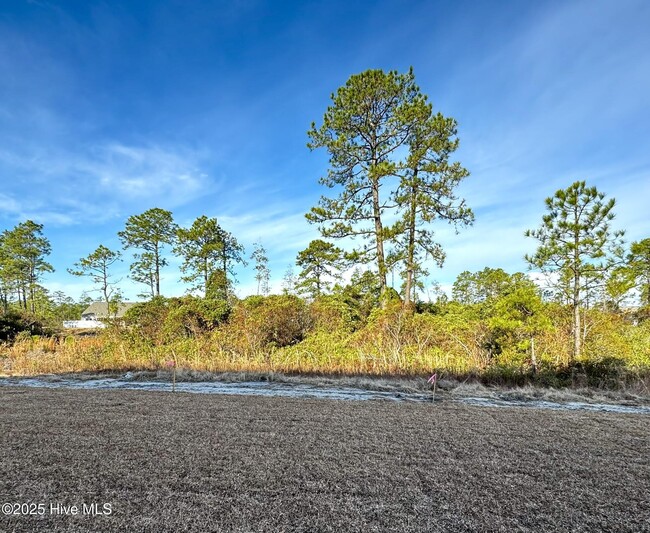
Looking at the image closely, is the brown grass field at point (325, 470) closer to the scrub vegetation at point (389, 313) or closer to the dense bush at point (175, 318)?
the scrub vegetation at point (389, 313)

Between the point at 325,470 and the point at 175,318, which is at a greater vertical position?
the point at 175,318

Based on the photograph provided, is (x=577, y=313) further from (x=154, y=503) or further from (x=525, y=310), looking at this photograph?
(x=154, y=503)

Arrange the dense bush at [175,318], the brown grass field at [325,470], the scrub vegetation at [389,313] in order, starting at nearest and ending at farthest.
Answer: the brown grass field at [325,470] < the scrub vegetation at [389,313] < the dense bush at [175,318]

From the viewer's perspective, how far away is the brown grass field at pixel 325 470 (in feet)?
6.46

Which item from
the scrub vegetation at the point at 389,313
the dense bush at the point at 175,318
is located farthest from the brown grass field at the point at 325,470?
the dense bush at the point at 175,318

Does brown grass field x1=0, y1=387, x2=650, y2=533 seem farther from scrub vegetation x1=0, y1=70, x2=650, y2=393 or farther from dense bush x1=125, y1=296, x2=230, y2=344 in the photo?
dense bush x1=125, y1=296, x2=230, y2=344

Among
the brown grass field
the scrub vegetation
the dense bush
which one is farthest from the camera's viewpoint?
the dense bush

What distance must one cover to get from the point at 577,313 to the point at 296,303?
1002 centimetres

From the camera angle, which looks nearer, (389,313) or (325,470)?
(325,470)

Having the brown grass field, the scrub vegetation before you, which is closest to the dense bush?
the scrub vegetation

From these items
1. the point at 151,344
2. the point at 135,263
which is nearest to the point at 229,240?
the point at 135,263

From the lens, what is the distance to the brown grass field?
6.46ft

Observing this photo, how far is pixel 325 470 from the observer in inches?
104

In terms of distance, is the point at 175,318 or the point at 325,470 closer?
the point at 325,470
